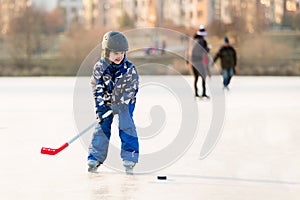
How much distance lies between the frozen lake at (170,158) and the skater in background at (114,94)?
0.20 m

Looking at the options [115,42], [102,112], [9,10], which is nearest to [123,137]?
[102,112]

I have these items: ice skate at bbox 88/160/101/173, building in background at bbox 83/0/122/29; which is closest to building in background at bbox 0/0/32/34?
ice skate at bbox 88/160/101/173

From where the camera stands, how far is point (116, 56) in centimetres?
688

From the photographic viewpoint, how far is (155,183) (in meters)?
6.66

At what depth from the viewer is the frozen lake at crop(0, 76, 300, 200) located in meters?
6.29

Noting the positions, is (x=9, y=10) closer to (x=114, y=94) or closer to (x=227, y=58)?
(x=227, y=58)

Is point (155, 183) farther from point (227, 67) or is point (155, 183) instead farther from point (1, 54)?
point (1, 54)

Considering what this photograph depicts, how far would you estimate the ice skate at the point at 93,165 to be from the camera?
722 centimetres

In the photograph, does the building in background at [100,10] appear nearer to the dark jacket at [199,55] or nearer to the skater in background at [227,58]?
the skater in background at [227,58]

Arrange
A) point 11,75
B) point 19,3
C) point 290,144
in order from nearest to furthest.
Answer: point 290,144
point 11,75
point 19,3

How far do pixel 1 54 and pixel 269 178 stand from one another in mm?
32979

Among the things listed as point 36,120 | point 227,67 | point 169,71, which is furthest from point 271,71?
point 36,120

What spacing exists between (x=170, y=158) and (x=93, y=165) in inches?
49.4

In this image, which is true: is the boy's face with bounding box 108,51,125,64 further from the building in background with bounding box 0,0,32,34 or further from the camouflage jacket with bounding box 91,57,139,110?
the building in background with bounding box 0,0,32,34
